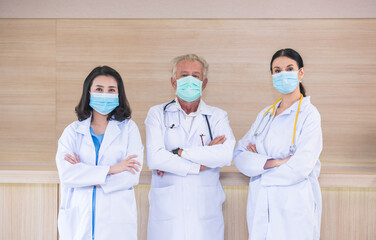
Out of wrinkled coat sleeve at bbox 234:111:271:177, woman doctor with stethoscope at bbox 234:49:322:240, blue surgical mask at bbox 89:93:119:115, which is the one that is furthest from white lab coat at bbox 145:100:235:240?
blue surgical mask at bbox 89:93:119:115

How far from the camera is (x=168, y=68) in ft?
12.3

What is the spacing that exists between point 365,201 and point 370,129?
3.36ft

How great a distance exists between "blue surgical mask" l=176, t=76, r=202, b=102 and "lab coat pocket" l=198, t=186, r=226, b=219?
25.3 inches

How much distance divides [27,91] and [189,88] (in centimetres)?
201

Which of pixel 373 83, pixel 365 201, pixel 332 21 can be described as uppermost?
pixel 332 21

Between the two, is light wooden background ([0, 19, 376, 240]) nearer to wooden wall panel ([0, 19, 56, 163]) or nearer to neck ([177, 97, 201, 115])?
wooden wall panel ([0, 19, 56, 163])

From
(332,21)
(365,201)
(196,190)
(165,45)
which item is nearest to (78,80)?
(165,45)

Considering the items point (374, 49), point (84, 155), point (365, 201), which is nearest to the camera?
point (84, 155)

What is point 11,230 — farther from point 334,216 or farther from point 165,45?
point 334,216

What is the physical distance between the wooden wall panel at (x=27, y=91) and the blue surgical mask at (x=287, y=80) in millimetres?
2330

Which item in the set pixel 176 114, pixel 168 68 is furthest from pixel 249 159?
pixel 168 68

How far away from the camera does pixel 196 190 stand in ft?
8.46

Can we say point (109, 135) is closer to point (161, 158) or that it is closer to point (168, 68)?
point (161, 158)

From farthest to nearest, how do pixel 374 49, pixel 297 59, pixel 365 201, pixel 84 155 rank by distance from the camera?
pixel 374 49, pixel 365 201, pixel 297 59, pixel 84 155
